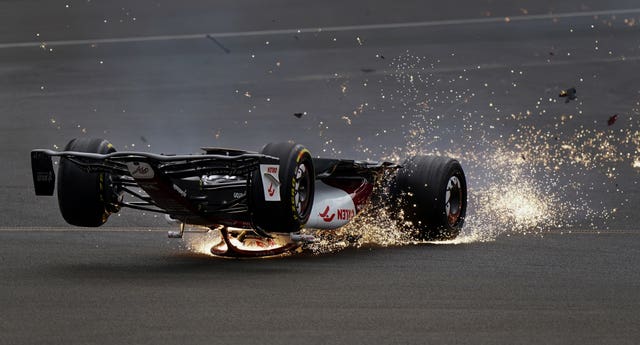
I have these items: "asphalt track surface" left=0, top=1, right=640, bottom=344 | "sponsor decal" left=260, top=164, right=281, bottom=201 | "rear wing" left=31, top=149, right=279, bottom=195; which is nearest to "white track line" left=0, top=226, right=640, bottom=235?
"asphalt track surface" left=0, top=1, right=640, bottom=344

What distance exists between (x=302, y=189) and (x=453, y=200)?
224 centimetres

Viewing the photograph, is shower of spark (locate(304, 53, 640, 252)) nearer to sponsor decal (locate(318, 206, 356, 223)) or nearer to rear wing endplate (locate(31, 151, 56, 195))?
sponsor decal (locate(318, 206, 356, 223))

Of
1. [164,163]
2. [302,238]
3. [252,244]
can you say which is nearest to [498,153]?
[252,244]

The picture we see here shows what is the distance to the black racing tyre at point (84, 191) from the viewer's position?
9.14m

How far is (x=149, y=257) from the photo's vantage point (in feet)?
30.9

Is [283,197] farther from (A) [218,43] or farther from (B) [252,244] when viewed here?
(A) [218,43]

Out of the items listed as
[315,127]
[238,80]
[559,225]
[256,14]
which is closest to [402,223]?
[559,225]

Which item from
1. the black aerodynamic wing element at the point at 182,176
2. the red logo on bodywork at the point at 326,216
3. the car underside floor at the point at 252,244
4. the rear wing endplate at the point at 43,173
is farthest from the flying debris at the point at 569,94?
the rear wing endplate at the point at 43,173

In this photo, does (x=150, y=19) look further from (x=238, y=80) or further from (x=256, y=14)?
(x=238, y=80)

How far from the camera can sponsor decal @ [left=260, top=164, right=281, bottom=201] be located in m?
8.50

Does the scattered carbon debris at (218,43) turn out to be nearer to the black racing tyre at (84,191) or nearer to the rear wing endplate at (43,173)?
the black racing tyre at (84,191)

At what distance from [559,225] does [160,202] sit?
4.44 m

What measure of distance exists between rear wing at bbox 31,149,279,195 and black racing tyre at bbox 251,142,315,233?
0.11 metres

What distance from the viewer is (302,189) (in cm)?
903
